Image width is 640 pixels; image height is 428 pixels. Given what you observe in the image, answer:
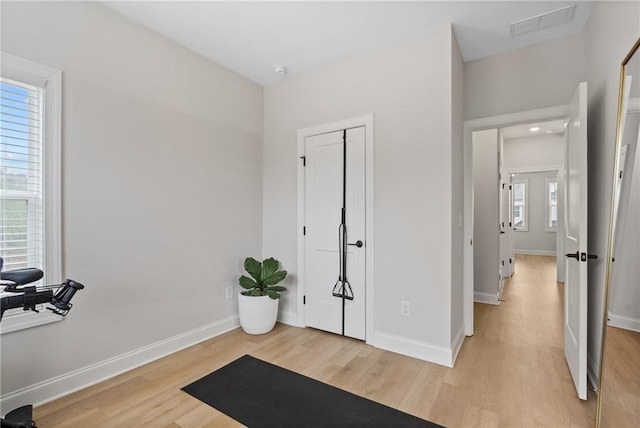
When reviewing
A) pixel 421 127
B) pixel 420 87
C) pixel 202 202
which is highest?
pixel 420 87

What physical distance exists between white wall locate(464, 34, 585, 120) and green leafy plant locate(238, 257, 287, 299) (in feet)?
8.02

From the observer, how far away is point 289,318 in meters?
3.33

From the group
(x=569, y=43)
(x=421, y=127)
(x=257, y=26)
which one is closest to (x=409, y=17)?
(x=421, y=127)

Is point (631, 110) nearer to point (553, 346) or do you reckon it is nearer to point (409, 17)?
point (409, 17)

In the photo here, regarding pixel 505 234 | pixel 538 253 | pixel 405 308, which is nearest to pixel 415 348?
pixel 405 308

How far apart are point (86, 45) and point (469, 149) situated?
3.25 metres

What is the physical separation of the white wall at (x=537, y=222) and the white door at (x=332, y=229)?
310 inches

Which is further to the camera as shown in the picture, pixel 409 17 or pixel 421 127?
pixel 421 127

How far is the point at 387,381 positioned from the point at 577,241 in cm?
161

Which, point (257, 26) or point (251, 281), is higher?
point (257, 26)

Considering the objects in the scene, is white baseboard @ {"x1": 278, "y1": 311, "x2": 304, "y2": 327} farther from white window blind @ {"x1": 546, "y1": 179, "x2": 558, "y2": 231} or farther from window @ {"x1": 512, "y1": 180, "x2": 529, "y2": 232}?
white window blind @ {"x1": 546, "y1": 179, "x2": 558, "y2": 231}

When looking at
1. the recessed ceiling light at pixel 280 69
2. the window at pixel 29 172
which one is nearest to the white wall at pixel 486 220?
the recessed ceiling light at pixel 280 69

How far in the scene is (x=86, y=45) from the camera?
2.11 m

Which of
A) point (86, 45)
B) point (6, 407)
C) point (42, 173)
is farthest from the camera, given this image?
point (86, 45)
